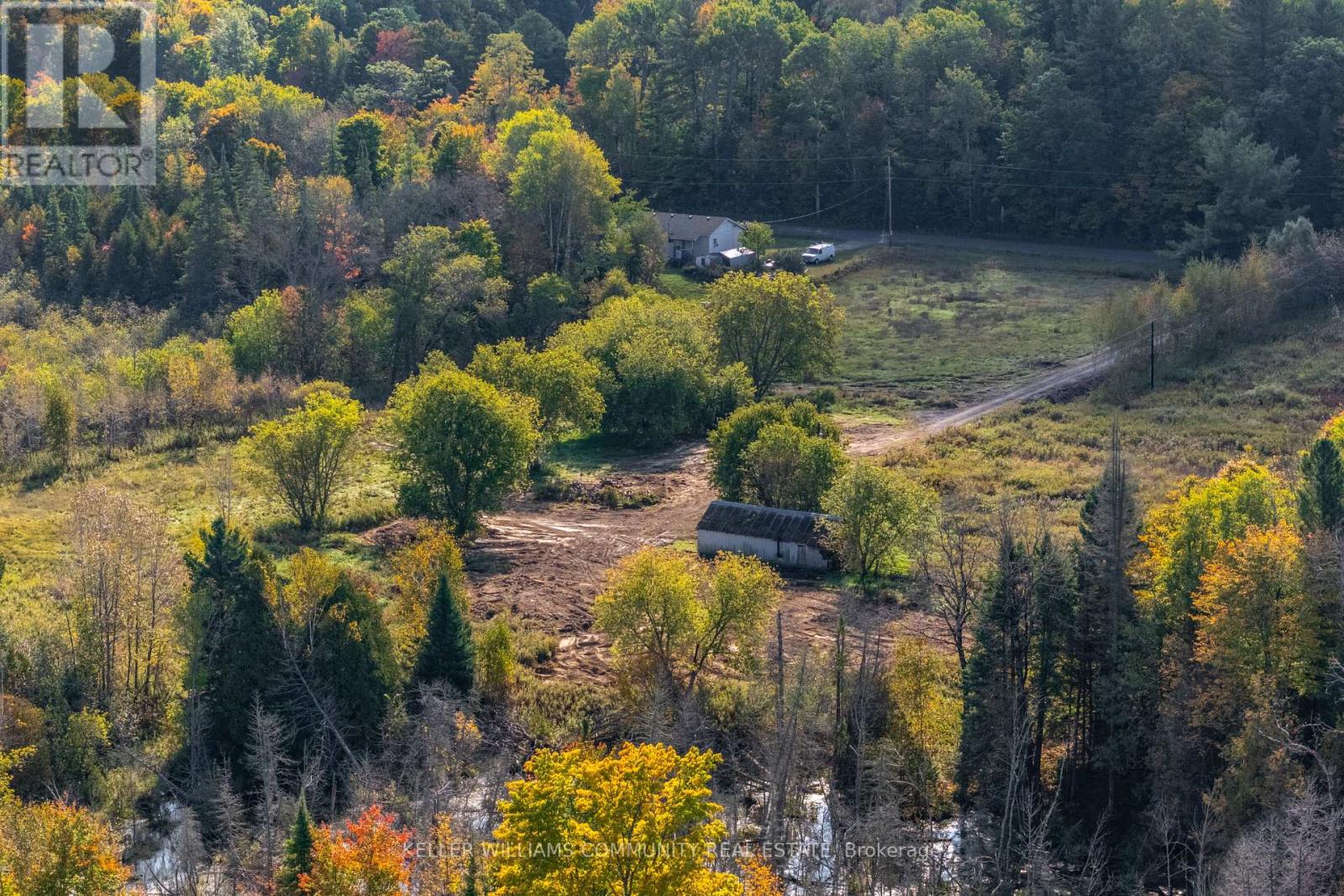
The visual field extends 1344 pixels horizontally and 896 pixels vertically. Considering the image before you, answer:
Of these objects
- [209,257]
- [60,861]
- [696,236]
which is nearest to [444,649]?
[60,861]

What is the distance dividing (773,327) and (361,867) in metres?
41.9

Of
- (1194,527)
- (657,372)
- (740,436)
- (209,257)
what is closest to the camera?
(1194,527)

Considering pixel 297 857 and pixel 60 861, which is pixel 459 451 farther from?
pixel 60 861

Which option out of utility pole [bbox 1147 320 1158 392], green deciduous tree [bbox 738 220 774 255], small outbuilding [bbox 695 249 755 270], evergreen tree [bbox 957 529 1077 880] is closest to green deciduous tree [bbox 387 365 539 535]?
evergreen tree [bbox 957 529 1077 880]

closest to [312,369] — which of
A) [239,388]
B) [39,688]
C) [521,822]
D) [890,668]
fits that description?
[239,388]

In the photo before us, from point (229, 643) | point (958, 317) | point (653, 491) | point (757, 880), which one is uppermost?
point (958, 317)

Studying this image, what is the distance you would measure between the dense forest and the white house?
6.04ft

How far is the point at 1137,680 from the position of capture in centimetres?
3403

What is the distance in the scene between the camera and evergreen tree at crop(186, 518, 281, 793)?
119ft

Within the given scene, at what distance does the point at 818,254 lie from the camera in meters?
82.9

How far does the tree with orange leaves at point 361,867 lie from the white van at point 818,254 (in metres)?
58.7

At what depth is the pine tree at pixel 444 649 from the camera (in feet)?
124

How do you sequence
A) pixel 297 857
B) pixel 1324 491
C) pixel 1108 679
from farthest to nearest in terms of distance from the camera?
pixel 1324 491, pixel 1108 679, pixel 297 857

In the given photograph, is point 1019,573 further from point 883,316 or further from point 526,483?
point 883,316
